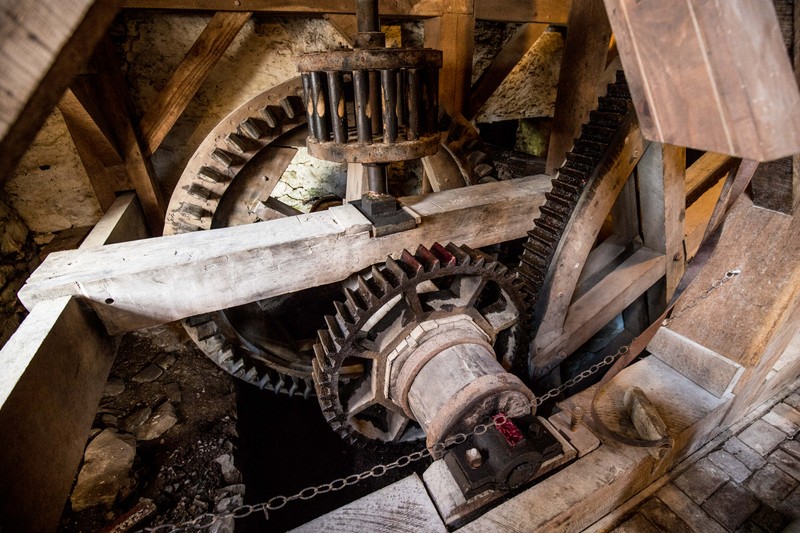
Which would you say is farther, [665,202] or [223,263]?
[665,202]

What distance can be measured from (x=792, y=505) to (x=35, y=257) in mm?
5393

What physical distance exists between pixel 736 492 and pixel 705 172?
7.29ft

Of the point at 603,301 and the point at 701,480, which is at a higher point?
the point at 603,301

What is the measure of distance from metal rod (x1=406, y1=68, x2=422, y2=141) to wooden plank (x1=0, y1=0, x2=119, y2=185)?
1.58m

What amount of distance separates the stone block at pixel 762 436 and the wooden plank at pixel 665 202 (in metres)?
1.01

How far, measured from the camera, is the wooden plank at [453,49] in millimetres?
3785

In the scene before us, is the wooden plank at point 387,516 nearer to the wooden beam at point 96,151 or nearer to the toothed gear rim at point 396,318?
the toothed gear rim at point 396,318

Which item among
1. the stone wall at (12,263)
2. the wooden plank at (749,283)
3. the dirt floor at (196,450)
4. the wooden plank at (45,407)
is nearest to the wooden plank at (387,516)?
the dirt floor at (196,450)

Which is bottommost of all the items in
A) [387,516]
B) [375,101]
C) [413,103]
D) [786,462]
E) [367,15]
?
[786,462]

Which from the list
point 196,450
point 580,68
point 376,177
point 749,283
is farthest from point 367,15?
point 196,450

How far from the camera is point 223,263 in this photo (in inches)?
82.0

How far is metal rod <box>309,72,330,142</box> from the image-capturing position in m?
2.02

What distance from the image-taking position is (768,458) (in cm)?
225

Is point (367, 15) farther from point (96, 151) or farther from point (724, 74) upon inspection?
point (96, 151)
